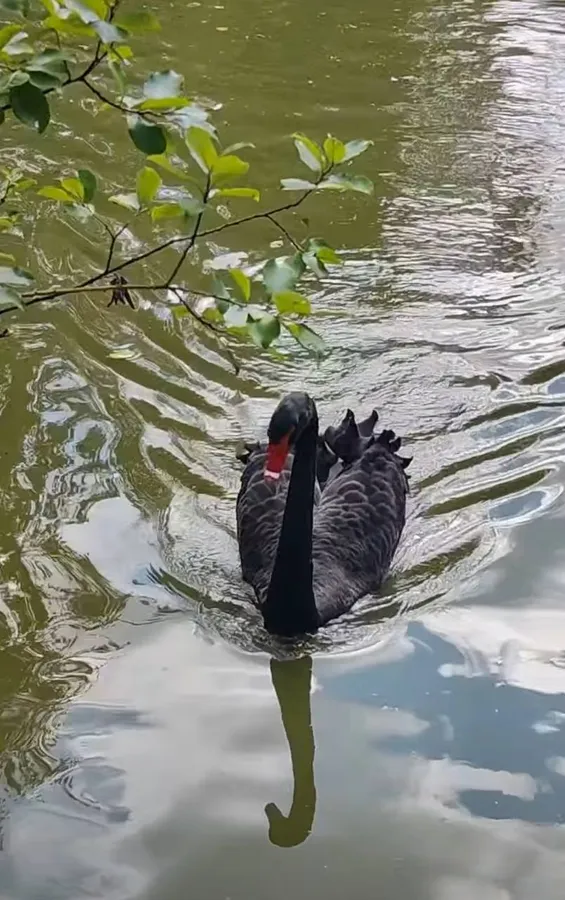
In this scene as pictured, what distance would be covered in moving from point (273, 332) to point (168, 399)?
9.72 ft

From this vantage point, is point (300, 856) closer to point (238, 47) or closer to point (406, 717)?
point (406, 717)

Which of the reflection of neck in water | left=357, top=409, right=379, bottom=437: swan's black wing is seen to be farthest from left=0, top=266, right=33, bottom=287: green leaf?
left=357, top=409, right=379, bottom=437: swan's black wing

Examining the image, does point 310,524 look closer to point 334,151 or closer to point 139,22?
point 334,151

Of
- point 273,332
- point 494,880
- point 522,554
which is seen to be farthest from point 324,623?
point 273,332

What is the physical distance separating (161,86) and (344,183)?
329 millimetres

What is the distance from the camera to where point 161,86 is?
5.74 feet

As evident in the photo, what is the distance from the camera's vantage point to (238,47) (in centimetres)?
927

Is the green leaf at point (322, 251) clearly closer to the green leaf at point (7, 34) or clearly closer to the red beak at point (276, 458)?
the green leaf at point (7, 34)

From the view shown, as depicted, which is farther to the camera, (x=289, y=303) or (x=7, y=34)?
(x=289, y=303)

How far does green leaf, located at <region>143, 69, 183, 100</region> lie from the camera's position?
173 cm

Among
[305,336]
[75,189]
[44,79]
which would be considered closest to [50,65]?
[44,79]

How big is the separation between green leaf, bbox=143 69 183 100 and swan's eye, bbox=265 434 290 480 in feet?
4.59

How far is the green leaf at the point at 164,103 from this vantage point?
1729mm

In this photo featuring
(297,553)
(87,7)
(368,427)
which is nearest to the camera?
(87,7)
